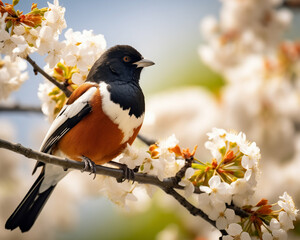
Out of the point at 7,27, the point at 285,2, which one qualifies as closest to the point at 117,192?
the point at 7,27

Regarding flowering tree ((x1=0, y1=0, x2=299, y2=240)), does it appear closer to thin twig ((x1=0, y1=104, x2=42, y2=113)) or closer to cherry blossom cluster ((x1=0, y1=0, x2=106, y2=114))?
cherry blossom cluster ((x1=0, y1=0, x2=106, y2=114))

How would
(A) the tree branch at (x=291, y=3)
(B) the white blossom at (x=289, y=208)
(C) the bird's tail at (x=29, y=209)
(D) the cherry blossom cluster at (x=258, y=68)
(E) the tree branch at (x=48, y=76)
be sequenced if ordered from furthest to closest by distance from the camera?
(A) the tree branch at (x=291, y=3) → (D) the cherry blossom cluster at (x=258, y=68) → (C) the bird's tail at (x=29, y=209) → (E) the tree branch at (x=48, y=76) → (B) the white blossom at (x=289, y=208)

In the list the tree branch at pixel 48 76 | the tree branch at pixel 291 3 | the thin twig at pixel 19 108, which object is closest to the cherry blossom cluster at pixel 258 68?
the tree branch at pixel 291 3

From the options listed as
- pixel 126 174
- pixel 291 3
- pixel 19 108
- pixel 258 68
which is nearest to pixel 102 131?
pixel 126 174

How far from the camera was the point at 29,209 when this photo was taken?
4.34 ft

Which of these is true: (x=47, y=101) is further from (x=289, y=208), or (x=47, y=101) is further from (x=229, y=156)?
(x=289, y=208)

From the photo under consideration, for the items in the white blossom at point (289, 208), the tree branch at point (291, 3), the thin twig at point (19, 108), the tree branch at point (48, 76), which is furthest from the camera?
the tree branch at point (291, 3)

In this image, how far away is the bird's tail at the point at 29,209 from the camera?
1.27 metres

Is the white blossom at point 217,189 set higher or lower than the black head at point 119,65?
lower

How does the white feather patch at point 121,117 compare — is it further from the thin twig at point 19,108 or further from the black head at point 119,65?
the thin twig at point 19,108

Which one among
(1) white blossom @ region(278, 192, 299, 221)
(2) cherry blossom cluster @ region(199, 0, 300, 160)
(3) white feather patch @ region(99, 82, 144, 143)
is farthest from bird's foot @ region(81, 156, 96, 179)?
(2) cherry blossom cluster @ region(199, 0, 300, 160)

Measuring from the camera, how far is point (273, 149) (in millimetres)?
2754

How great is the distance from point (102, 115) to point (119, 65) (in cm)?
17

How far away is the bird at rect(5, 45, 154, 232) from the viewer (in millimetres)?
1195
